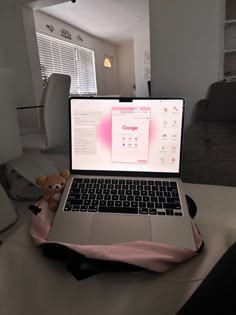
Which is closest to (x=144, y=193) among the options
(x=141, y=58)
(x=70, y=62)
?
(x=70, y=62)

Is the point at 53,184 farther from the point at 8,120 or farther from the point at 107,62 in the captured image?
the point at 107,62

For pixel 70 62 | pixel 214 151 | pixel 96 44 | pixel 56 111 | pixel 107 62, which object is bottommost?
pixel 214 151

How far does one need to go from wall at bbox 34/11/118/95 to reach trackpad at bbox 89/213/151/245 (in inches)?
170

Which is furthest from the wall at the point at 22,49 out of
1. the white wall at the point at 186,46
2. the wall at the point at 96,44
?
the white wall at the point at 186,46

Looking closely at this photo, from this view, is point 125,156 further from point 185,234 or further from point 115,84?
point 115,84

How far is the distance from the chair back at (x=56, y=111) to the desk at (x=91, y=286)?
45.9 inches

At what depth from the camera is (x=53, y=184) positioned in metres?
0.55

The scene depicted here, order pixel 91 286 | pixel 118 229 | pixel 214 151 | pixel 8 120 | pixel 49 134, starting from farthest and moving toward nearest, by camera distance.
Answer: pixel 49 134 → pixel 214 151 → pixel 8 120 → pixel 118 229 → pixel 91 286

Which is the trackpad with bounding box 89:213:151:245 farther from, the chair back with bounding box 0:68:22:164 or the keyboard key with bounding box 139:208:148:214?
the chair back with bounding box 0:68:22:164

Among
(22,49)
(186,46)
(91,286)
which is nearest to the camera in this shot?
(91,286)

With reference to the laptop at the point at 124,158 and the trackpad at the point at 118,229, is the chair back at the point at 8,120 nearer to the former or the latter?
the laptop at the point at 124,158

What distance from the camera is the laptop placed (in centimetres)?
49

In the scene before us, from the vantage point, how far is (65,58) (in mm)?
4742

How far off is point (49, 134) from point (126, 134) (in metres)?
1.05
